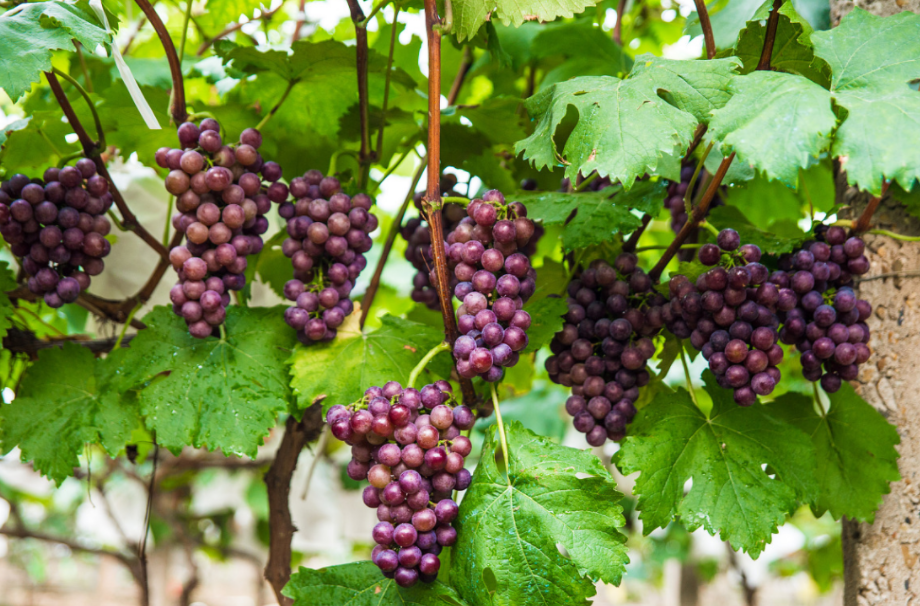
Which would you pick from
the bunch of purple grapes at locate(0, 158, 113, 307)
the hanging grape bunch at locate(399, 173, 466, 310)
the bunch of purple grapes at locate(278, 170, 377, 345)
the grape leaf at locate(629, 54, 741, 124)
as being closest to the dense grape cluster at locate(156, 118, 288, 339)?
the bunch of purple grapes at locate(278, 170, 377, 345)

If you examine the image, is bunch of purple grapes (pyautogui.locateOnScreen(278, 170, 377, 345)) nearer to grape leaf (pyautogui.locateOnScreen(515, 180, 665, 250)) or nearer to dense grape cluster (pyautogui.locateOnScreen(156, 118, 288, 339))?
dense grape cluster (pyautogui.locateOnScreen(156, 118, 288, 339))

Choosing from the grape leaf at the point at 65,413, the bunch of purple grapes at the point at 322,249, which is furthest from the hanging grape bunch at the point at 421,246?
the grape leaf at the point at 65,413

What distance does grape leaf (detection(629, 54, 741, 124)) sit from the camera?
2.43ft

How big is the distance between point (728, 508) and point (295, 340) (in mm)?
652

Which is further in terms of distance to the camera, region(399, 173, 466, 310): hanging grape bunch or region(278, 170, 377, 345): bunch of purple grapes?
region(399, 173, 466, 310): hanging grape bunch

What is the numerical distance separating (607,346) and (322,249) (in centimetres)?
42

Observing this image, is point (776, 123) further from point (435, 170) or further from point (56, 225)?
point (56, 225)

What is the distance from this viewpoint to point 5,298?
0.96 meters

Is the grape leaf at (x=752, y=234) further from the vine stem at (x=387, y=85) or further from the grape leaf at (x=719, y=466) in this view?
the vine stem at (x=387, y=85)

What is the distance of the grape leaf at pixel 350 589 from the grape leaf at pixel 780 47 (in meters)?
0.79

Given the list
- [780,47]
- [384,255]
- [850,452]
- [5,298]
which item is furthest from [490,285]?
[5,298]

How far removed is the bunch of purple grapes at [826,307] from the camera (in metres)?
0.84

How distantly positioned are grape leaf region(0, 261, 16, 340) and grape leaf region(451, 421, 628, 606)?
721mm

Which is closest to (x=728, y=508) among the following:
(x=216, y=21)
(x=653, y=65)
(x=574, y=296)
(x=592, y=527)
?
(x=592, y=527)
